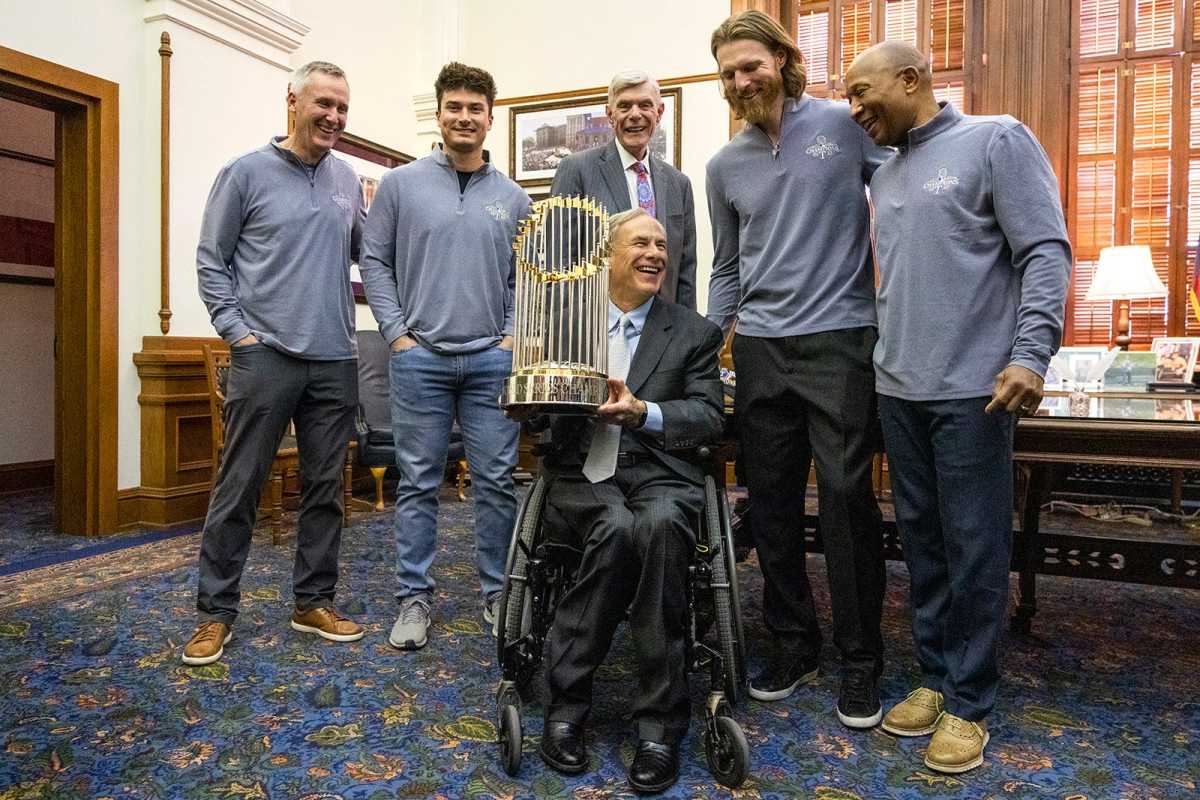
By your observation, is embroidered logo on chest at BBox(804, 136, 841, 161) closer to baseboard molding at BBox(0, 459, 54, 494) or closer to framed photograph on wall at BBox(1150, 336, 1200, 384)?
framed photograph on wall at BBox(1150, 336, 1200, 384)

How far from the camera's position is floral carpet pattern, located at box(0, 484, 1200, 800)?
173 cm

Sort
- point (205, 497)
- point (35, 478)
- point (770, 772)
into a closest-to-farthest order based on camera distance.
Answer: point (770, 772) → point (205, 497) → point (35, 478)

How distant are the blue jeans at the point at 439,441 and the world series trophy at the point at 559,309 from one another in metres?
0.67

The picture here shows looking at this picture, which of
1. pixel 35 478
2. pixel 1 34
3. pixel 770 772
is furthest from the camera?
pixel 35 478

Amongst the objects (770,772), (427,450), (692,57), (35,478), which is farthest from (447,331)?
(35,478)

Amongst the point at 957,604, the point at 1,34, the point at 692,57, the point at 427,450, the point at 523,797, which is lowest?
the point at 523,797

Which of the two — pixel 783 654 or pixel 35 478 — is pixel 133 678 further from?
pixel 35 478

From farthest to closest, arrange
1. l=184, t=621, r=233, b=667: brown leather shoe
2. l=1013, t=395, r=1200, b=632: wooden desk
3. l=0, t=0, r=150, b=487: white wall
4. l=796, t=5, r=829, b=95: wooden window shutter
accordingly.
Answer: l=796, t=5, r=829, b=95: wooden window shutter, l=0, t=0, r=150, b=487: white wall, l=184, t=621, r=233, b=667: brown leather shoe, l=1013, t=395, r=1200, b=632: wooden desk

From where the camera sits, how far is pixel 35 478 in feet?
19.1

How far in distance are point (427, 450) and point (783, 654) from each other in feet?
4.00

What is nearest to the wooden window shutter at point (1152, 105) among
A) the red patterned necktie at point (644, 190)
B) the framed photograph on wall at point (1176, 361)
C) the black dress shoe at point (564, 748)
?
the framed photograph on wall at point (1176, 361)

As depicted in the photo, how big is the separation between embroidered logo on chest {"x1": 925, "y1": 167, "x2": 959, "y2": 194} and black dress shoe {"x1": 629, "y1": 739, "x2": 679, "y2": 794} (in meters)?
1.34

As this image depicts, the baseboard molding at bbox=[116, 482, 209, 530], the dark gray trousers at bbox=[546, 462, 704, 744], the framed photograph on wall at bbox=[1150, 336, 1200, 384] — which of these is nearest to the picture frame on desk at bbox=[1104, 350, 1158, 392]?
the framed photograph on wall at bbox=[1150, 336, 1200, 384]

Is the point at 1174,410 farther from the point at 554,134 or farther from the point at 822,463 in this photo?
the point at 554,134
